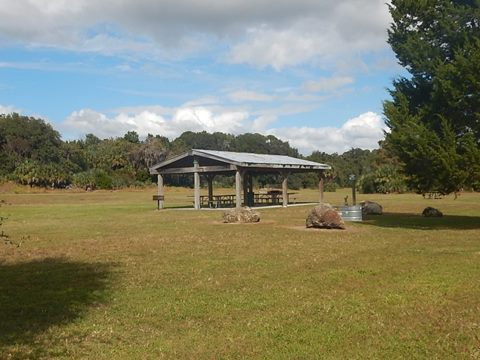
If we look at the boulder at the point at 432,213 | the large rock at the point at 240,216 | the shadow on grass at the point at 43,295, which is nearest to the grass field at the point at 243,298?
the shadow on grass at the point at 43,295

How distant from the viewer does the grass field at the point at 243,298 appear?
6516mm

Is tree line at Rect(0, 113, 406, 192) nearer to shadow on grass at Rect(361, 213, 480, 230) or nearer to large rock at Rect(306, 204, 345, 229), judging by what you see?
shadow on grass at Rect(361, 213, 480, 230)

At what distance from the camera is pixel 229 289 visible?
973 centimetres

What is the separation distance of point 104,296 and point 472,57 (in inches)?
655

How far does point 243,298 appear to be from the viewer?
9.01 m

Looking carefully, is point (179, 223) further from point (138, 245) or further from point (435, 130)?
point (435, 130)

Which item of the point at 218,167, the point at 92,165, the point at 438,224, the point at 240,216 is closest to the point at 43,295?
the point at 240,216

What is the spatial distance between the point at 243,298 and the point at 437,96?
16.1 metres

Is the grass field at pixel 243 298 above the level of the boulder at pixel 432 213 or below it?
below

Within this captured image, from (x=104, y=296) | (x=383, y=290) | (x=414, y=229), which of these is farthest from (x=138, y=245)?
(x=414, y=229)

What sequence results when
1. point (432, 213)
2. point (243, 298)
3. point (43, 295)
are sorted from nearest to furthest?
point (243, 298)
point (43, 295)
point (432, 213)

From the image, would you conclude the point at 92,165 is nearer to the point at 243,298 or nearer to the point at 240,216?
the point at 240,216

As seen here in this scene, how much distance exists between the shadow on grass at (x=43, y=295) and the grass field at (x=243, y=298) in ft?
0.10

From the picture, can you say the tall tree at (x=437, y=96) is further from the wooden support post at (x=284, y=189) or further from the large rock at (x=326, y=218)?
the wooden support post at (x=284, y=189)
